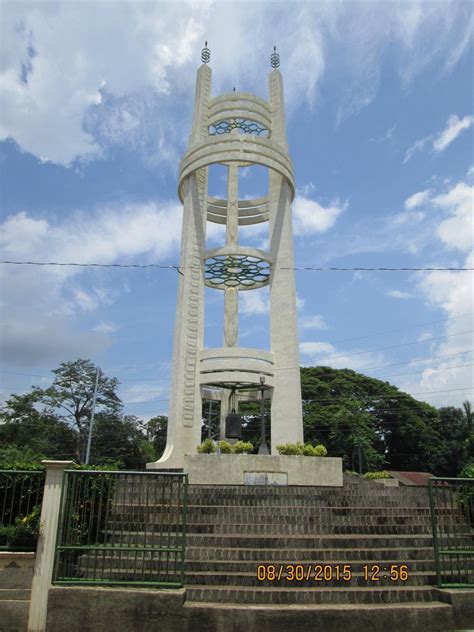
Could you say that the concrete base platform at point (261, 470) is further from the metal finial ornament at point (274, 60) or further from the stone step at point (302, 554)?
the metal finial ornament at point (274, 60)

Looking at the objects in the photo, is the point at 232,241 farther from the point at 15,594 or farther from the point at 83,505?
the point at 15,594

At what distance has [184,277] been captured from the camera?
711 inches

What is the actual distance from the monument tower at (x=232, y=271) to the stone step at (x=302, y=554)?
9.05 metres

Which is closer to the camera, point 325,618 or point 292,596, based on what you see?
point 325,618

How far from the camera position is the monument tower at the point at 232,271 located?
16.4 m

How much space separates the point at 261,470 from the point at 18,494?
19.6 ft

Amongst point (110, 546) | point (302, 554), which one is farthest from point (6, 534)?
point (302, 554)

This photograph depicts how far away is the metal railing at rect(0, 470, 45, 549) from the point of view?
19.7 feet

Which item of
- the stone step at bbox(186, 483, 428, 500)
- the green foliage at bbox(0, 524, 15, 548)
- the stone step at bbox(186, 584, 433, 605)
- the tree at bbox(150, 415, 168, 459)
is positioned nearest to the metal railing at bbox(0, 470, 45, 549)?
the green foliage at bbox(0, 524, 15, 548)

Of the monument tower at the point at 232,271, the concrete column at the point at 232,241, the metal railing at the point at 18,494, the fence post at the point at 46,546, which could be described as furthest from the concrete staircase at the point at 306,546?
the concrete column at the point at 232,241

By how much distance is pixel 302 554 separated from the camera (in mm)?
6215

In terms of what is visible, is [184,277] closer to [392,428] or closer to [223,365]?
[223,365]

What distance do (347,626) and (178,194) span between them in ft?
57.3

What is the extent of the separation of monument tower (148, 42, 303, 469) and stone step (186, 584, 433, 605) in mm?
9956
